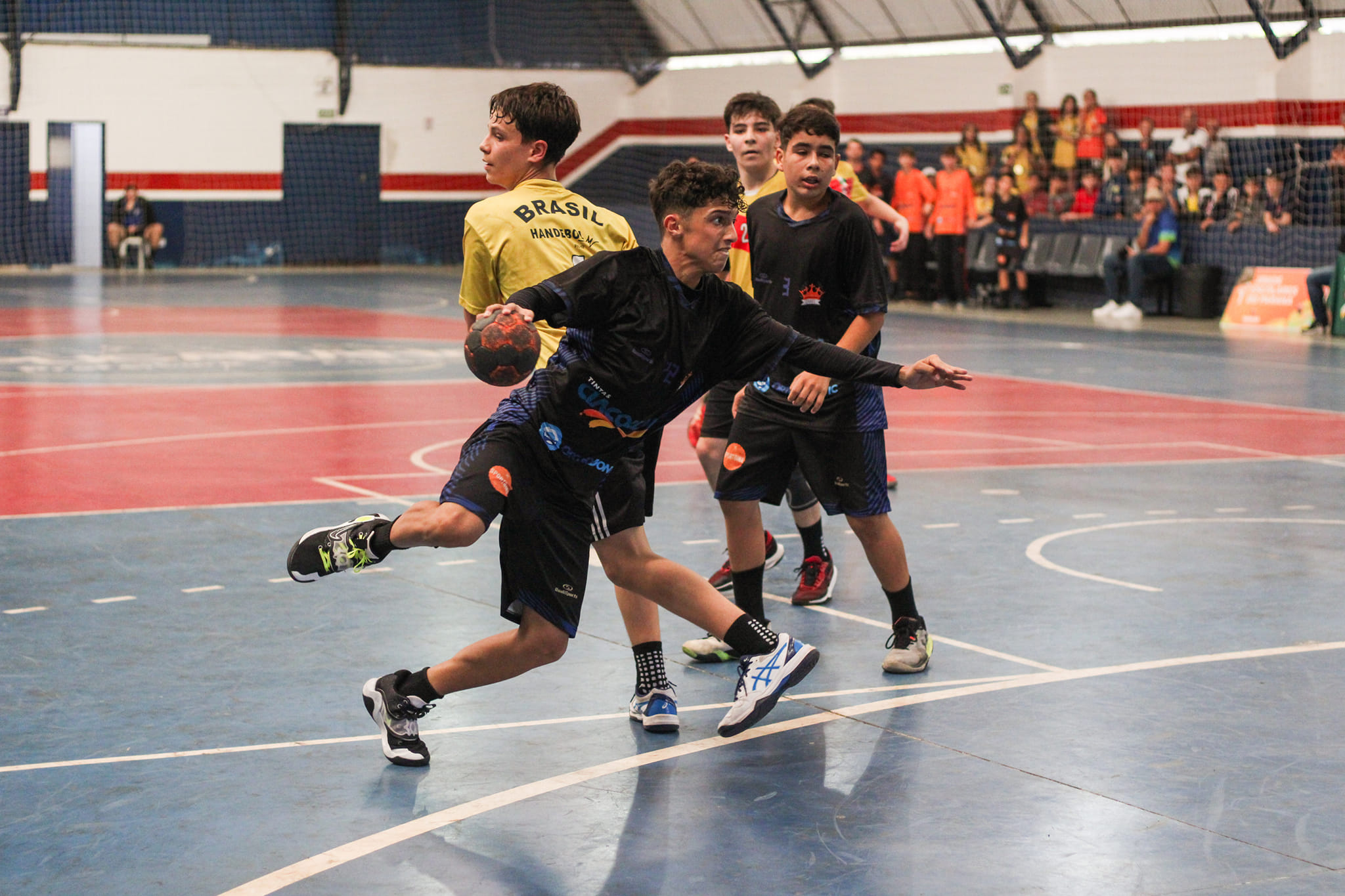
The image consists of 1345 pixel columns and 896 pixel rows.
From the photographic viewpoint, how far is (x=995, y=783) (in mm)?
4746

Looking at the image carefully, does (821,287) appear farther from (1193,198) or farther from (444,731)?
(1193,198)

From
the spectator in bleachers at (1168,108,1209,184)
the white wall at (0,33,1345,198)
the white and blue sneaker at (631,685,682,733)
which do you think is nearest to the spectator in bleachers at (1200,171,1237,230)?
the spectator in bleachers at (1168,108,1209,184)

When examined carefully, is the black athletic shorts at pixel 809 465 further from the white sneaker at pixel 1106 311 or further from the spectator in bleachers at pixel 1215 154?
the spectator in bleachers at pixel 1215 154

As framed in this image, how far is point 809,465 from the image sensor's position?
6.14m

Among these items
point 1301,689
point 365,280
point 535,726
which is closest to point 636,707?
point 535,726

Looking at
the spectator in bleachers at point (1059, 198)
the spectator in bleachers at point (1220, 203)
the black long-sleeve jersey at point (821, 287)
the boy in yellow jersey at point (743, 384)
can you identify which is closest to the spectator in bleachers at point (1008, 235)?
the spectator in bleachers at point (1059, 198)

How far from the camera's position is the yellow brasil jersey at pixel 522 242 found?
5.14 meters

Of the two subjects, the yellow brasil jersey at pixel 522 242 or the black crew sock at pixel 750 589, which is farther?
the black crew sock at pixel 750 589

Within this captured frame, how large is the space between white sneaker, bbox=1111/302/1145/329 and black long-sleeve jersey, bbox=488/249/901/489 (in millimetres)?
19475

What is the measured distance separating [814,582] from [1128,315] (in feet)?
59.0

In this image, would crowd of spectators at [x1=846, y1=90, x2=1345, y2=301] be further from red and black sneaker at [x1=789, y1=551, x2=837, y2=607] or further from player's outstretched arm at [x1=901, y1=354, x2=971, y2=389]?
player's outstretched arm at [x1=901, y1=354, x2=971, y2=389]

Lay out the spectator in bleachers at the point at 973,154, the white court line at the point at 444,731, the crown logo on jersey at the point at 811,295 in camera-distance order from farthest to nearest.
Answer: the spectator in bleachers at the point at 973,154, the crown logo on jersey at the point at 811,295, the white court line at the point at 444,731

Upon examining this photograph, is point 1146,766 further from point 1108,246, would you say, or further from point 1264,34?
point 1264,34

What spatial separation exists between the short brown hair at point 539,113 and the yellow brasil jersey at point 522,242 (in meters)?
0.16
